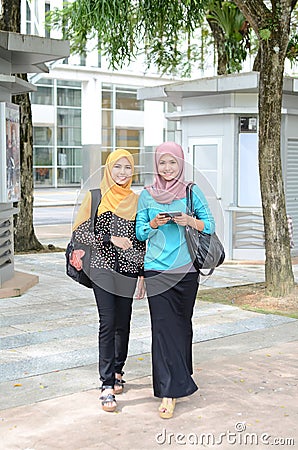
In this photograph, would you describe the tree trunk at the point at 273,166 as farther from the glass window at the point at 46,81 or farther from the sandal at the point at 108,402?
the glass window at the point at 46,81

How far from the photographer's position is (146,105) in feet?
134

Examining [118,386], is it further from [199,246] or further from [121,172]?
[121,172]

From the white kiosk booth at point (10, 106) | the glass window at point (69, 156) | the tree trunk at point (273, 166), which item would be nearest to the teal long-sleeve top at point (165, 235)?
the tree trunk at point (273, 166)

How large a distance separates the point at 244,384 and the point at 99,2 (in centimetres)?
584

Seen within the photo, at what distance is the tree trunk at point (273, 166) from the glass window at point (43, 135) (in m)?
29.4

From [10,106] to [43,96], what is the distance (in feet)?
92.5

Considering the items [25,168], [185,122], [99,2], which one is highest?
[99,2]

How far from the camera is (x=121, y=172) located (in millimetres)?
4879

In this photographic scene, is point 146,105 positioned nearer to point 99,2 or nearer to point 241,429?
point 99,2

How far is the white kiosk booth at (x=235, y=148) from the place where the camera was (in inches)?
492

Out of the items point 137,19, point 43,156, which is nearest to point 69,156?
point 43,156

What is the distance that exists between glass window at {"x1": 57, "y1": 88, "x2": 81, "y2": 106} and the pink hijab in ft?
110

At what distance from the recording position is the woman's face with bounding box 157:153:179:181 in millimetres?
4785

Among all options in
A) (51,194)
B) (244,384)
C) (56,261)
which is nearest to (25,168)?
(56,261)
